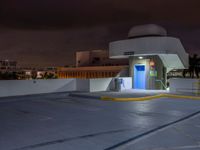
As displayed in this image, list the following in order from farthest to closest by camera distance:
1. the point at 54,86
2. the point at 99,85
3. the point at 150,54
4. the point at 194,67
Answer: the point at 194,67 → the point at 99,85 → the point at 150,54 → the point at 54,86

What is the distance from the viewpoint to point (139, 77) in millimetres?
19188

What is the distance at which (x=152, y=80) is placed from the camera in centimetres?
1834

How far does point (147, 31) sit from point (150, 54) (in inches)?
79.8

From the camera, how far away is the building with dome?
16641mm

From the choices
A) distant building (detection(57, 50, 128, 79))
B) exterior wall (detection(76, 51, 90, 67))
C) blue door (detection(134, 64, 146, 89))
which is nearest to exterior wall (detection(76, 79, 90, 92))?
blue door (detection(134, 64, 146, 89))

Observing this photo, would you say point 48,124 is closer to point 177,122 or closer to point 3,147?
point 3,147

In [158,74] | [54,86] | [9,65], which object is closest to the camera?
[54,86]

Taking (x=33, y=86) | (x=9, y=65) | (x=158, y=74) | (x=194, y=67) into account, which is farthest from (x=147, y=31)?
(x=9, y=65)

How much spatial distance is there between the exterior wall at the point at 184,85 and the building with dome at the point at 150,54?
167 cm

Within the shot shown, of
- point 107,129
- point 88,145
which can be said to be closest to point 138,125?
point 107,129

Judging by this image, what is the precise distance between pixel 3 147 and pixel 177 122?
5442 millimetres

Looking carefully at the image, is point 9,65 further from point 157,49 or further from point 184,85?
point 184,85

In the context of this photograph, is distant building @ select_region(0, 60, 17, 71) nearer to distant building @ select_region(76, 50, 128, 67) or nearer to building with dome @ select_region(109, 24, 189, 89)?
distant building @ select_region(76, 50, 128, 67)

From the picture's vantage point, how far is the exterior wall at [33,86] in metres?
13.7
